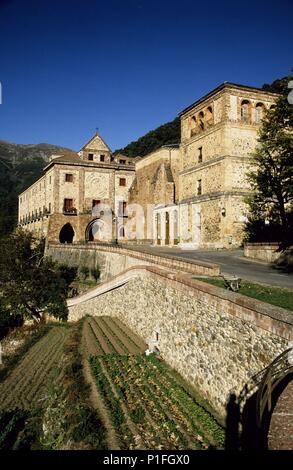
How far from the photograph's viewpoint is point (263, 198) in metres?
19.2

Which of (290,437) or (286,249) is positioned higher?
(286,249)

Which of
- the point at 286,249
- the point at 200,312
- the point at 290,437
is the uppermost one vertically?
the point at 286,249

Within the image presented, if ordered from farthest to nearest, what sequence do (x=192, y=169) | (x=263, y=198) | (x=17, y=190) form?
(x=17, y=190)
(x=192, y=169)
(x=263, y=198)

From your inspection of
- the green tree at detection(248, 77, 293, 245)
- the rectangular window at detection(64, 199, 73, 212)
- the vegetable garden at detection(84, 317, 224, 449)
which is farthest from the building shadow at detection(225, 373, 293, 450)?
the rectangular window at detection(64, 199, 73, 212)

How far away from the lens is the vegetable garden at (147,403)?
23.4 feet

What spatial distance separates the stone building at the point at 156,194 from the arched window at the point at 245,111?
907cm

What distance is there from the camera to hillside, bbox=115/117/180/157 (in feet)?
249

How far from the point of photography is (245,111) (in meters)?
23.6

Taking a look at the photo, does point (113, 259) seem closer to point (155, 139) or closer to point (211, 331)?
point (211, 331)

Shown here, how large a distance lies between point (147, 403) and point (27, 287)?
16.3 meters

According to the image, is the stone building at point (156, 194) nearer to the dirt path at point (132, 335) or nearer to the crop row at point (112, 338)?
the dirt path at point (132, 335)

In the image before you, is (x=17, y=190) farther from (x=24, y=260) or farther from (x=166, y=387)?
(x=166, y=387)
